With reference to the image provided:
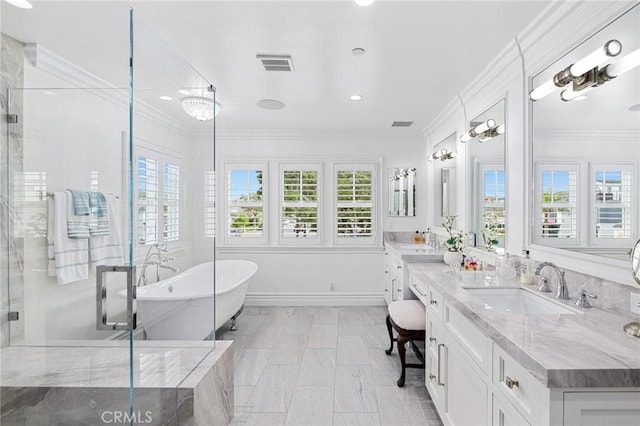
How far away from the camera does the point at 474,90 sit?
2992mm

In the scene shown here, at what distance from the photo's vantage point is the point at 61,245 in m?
2.29

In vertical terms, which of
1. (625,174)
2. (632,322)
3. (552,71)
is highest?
(552,71)

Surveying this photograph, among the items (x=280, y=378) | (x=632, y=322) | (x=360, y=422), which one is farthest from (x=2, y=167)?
(x=632, y=322)

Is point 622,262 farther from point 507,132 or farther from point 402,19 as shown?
point 402,19

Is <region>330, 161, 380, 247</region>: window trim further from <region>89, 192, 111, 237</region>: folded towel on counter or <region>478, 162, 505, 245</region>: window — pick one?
<region>89, 192, 111, 237</region>: folded towel on counter

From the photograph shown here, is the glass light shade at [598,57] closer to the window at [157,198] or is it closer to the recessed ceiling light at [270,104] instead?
the window at [157,198]

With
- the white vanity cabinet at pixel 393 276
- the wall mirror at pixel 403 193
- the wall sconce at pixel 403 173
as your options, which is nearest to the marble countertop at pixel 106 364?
the white vanity cabinet at pixel 393 276

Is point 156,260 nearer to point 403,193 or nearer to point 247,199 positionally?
point 247,199

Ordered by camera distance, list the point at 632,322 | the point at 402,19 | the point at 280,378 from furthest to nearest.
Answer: the point at 280,378 < the point at 402,19 < the point at 632,322

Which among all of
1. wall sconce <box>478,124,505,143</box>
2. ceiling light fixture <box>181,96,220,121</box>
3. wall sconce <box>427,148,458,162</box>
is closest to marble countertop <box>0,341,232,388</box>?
ceiling light fixture <box>181,96,220,121</box>

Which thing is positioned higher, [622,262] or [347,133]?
[347,133]

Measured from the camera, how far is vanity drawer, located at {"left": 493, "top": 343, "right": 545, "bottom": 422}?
1.05 m

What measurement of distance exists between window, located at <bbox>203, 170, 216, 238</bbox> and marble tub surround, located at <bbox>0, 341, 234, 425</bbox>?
90 centimetres

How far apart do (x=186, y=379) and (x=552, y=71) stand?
9.32 feet
